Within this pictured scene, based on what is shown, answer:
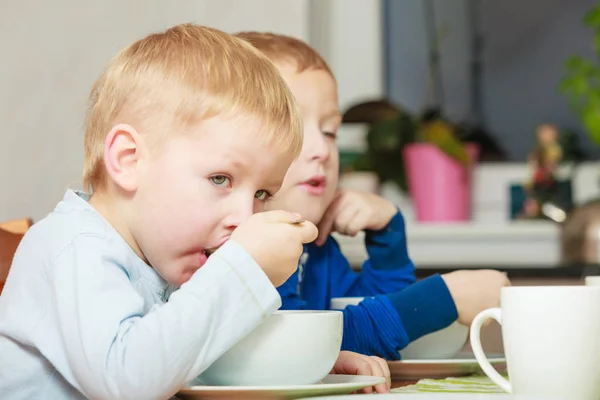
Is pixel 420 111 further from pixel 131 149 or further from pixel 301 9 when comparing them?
pixel 131 149

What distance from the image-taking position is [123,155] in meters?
0.82

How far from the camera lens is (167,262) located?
0.83m

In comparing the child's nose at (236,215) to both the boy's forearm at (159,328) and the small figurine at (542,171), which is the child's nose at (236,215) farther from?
the small figurine at (542,171)

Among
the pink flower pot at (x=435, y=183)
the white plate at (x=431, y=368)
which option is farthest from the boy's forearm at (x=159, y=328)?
the pink flower pot at (x=435, y=183)

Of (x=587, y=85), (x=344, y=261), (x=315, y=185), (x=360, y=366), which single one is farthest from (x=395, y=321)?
(x=587, y=85)

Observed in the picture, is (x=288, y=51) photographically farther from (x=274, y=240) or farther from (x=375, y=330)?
(x=274, y=240)

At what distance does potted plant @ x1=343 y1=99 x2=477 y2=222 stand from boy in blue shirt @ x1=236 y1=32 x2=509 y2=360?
4.63ft

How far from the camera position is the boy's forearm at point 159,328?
66 cm

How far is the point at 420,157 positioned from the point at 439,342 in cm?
179

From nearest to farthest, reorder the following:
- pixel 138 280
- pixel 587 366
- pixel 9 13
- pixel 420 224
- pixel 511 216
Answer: pixel 587 366 → pixel 138 280 → pixel 9 13 → pixel 420 224 → pixel 511 216

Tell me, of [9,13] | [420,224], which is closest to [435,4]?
[420,224]

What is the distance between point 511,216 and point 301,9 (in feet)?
3.63

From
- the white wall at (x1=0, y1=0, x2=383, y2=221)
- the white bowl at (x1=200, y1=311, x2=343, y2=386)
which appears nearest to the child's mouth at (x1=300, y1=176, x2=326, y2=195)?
the white bowl at (x1=200, y1=311, x2=343, y2=386)

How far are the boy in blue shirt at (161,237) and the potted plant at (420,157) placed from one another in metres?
2.01
